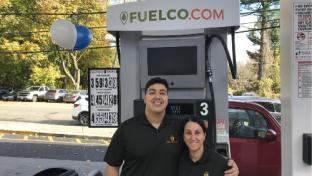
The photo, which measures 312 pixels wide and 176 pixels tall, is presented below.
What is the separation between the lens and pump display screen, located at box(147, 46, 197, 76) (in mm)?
4531

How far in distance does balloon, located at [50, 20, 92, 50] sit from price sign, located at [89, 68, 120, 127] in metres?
2.75

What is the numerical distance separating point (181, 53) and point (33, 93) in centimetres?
4079

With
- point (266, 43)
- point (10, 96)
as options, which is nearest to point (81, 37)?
point (266, 43)

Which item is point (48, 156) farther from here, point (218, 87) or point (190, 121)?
point (190, 121)

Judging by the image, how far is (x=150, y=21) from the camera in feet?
14.5

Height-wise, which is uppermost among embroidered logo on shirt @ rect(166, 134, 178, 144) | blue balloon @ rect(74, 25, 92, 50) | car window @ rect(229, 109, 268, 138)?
blue balloon @ rect(74, 25, 92, 50)

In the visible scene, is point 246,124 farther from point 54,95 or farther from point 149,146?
point 54,95

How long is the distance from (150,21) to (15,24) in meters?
37.9

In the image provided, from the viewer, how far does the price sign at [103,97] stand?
6.22 metres

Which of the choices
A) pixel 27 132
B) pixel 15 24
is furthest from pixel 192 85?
pixel 15 24

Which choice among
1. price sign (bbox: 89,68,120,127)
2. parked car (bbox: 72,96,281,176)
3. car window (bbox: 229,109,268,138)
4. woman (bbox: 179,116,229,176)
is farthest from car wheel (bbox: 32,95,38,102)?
woman (bbox: 179,116,229,176)

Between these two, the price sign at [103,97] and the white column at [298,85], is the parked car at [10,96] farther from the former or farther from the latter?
the white column at [298,85]

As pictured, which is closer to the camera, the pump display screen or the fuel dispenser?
the fuel dispenser

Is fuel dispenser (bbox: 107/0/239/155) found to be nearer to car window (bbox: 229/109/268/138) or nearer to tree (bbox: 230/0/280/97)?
car window (bbox: 229/109/268/138)
